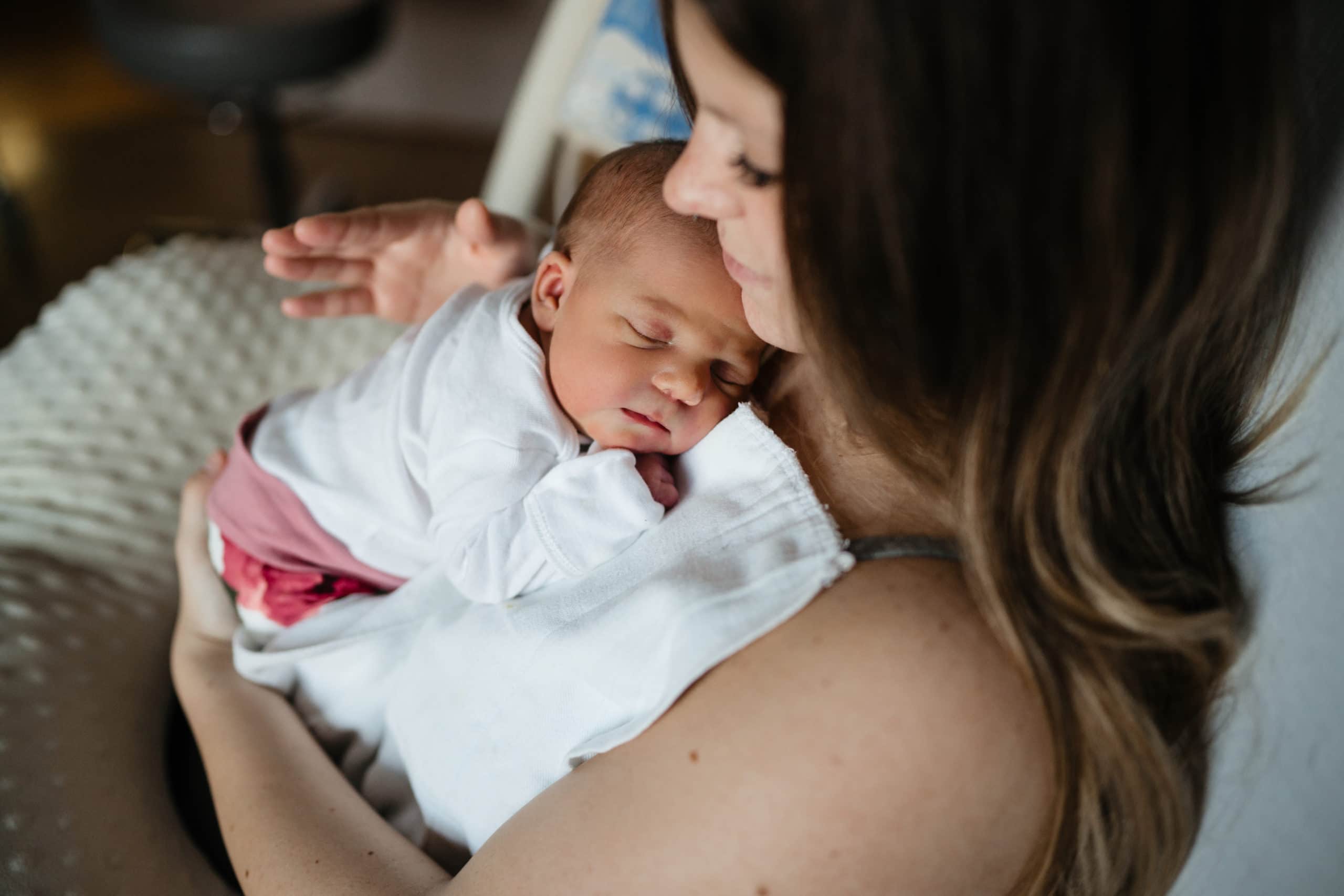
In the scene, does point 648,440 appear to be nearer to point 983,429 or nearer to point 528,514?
point 528,514

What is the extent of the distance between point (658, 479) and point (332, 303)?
0.49m

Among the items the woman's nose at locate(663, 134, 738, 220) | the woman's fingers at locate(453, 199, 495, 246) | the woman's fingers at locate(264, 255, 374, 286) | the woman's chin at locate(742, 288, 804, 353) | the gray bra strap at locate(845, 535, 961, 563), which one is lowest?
the woman's fingers at locate(264, 255, 374, 286)

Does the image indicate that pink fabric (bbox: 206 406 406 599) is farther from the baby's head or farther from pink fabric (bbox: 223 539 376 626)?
the baby's head

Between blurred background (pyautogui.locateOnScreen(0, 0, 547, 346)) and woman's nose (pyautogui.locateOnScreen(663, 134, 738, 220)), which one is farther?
blurred background (pyautogui.locateOnScreen(0, 0, 547, 346))

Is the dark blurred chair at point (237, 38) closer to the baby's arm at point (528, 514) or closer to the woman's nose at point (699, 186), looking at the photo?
the baby's arm at point (528, 514)

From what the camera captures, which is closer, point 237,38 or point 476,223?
point 476,223

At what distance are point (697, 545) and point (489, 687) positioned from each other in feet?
0.69

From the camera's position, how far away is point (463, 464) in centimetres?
87

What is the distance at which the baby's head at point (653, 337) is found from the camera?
2.82 feet

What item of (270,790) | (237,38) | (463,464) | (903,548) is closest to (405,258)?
(463,464)

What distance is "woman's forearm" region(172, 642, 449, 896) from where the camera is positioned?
78 centimetres

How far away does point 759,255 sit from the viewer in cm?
68

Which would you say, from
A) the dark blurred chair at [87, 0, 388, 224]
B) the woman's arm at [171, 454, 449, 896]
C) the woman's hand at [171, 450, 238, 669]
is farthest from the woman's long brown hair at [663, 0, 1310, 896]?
the dark blurred chair at [87, 0, 388, 224]

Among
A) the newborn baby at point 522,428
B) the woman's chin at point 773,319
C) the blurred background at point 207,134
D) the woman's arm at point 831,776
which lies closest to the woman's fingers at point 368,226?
the newborn baby at point 522,428
